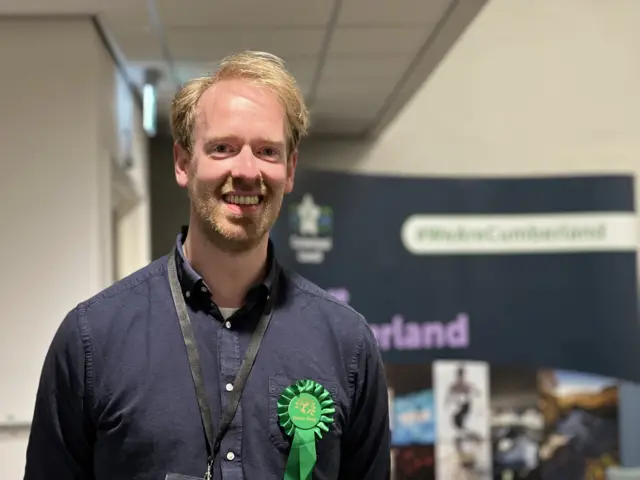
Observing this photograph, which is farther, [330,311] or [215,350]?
[330,311]

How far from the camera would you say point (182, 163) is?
4.83 feet

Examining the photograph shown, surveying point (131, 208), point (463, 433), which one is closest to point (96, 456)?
point (131, 208)

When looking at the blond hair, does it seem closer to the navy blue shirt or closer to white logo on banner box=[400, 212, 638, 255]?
the navy blue shirt

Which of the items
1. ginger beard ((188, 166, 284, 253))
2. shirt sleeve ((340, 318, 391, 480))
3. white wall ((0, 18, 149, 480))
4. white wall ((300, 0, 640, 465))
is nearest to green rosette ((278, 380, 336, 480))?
shirt sleeve ((340, 318, 391, 480))

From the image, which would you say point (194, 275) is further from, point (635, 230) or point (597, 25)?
point (597, 25)

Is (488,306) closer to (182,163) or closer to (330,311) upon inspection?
(330,311)

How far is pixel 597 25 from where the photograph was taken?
450 centimetres

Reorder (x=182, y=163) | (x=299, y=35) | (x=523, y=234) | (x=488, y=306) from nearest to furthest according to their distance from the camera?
1. (x=182, y=163)
2. (x=299, y=35)
3. (x=488, y=306)
4. (x=523, y=234)

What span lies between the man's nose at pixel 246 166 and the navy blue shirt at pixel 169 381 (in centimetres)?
19

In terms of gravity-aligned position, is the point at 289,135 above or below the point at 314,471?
above

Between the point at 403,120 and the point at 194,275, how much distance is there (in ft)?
10.8

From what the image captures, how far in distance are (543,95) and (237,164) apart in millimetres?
3474

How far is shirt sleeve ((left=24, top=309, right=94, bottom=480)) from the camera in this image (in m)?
1.39

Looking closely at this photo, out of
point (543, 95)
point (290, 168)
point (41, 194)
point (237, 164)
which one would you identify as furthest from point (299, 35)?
point (543, 95)
